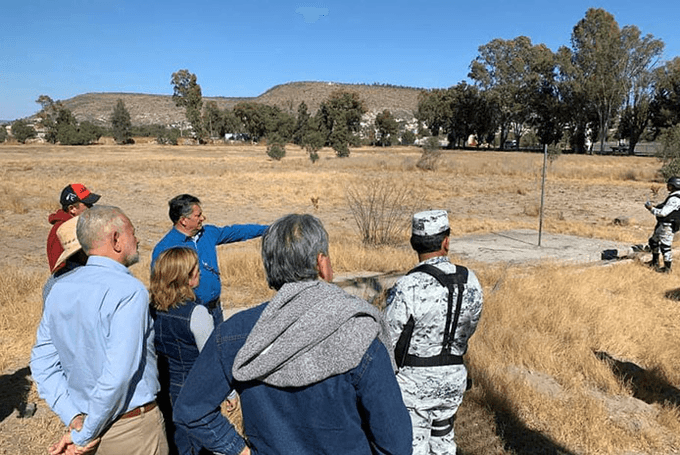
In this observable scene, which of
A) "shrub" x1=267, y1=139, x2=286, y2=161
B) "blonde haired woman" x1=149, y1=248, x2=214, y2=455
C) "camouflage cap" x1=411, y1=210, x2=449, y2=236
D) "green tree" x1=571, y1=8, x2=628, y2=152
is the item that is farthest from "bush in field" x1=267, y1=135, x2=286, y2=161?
"camouflage cap" x1=411, y1=210, x2=449, y2=236

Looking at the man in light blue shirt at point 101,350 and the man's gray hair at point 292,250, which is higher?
the man's gray hair at point 292,250

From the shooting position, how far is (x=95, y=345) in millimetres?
2045

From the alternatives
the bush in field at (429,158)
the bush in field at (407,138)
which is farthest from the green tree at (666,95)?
the bush in field at (407,138)

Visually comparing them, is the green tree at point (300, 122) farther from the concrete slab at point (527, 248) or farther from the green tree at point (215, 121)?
the concrete slab at point (527, 248)

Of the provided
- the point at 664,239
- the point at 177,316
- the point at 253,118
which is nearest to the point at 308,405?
the point at 177,316

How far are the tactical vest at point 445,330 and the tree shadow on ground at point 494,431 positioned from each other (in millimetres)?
1250

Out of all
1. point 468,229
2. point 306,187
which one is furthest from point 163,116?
point 468,229

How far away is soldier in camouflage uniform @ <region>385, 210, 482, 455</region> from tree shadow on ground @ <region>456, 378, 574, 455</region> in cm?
102

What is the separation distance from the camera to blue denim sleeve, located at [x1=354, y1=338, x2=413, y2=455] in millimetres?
1465

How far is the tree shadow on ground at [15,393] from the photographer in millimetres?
4034

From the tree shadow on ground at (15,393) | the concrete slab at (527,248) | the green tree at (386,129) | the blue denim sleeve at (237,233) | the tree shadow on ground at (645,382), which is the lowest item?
the concrete slab at (527,248)

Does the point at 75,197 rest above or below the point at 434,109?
below

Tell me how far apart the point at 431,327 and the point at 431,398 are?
43 cm

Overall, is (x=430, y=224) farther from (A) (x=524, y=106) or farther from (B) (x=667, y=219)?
(A) (x=524, y=106)
